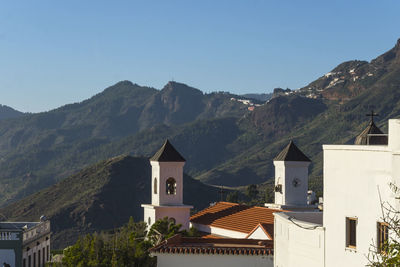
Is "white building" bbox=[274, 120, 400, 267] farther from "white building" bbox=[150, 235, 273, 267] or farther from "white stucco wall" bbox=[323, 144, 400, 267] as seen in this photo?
"white building" bbox=[150, 235, 273, 267]

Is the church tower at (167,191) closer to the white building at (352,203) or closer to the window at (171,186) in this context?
the window at (171,186)

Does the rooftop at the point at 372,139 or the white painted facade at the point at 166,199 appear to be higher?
the rooftop at the point at 372,139

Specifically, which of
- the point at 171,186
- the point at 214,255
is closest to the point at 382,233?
the point at 214,255

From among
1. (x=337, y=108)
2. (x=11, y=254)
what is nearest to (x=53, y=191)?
(x=11, y=254)

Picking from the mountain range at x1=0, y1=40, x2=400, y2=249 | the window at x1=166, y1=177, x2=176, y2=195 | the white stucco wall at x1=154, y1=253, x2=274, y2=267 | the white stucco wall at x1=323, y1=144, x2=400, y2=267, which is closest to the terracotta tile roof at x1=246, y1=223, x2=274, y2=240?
the white stucco wall at x1=154, y1=253, x2=274, y2=267

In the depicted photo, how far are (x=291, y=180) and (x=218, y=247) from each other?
38.9 ft

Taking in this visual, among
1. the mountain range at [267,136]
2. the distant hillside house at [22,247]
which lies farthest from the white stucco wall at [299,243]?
the mountain range at [267,136]

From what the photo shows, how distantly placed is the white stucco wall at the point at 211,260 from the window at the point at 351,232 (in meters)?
10.5

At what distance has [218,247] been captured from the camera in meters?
26.5

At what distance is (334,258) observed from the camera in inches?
639

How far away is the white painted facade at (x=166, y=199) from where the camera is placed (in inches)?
1441

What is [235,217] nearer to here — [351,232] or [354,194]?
[351,232]

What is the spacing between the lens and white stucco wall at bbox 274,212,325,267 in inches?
674

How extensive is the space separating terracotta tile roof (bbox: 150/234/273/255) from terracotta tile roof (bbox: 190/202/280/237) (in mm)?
3358
